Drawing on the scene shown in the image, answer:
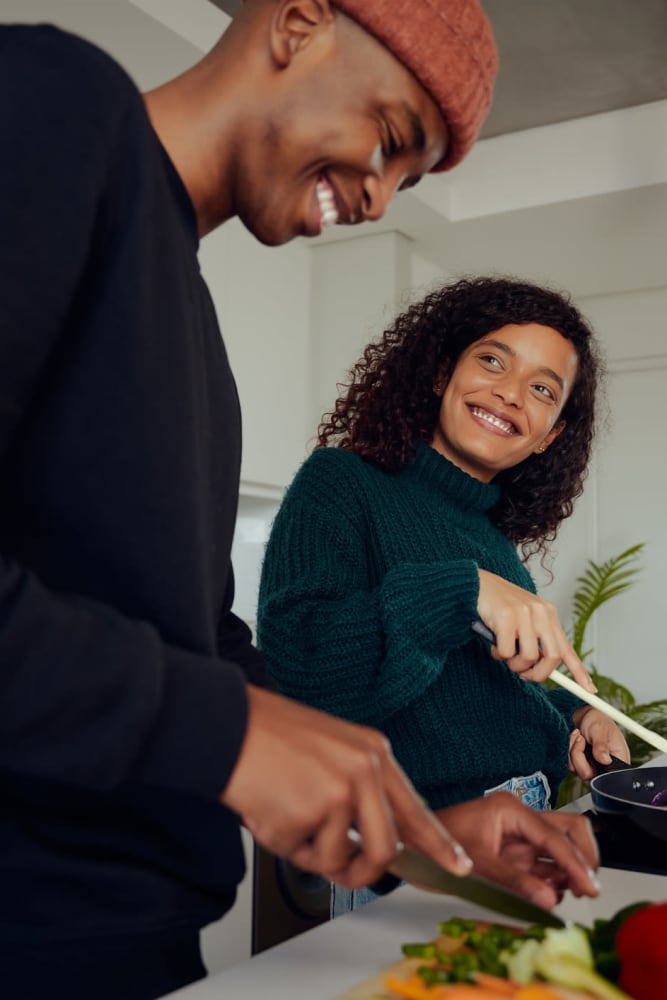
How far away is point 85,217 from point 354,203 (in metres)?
0.24

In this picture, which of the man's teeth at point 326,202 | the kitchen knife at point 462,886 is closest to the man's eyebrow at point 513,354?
the man's teeth at point 326,202

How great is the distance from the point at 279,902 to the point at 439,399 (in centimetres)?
90

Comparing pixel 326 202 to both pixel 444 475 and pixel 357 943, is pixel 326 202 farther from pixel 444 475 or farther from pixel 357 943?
pixel 444 475

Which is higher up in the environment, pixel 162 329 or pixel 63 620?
pixel 162 329

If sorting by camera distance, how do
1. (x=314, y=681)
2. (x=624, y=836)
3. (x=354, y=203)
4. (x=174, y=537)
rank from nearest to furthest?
(x=174, y=537), (x=354, y=203), (x=624, y=836), (x=314, y=681)

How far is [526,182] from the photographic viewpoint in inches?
148

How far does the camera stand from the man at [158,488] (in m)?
0.49

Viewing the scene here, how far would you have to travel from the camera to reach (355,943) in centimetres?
71

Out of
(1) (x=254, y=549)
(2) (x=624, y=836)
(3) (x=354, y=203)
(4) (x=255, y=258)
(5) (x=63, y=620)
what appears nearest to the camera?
(5) (x=63, y=620)

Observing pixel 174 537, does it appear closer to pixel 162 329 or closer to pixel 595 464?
pixel 162 329

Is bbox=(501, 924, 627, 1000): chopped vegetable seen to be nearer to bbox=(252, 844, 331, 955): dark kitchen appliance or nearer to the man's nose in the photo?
the man's nose

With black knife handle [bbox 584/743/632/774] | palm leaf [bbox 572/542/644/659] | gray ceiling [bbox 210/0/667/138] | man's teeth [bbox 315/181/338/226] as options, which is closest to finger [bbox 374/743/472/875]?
man's teeth [bbox 315/181/338/226]

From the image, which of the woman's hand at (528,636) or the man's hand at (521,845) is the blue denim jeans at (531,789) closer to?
the woman's hand at (528,636)

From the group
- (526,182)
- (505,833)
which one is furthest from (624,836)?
(526,182)
